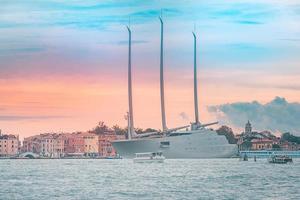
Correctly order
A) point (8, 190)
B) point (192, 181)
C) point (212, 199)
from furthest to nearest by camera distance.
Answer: point (192, 181), point (8, 190), point (212, 199)

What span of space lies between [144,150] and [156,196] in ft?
294

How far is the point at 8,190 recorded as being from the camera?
47.7 m

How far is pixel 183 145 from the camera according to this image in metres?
135

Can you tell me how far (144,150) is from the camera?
435ft

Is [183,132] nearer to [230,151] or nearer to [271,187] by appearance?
[230,151]

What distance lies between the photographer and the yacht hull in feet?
436

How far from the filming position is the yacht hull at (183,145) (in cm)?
13300

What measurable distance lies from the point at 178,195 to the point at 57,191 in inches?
278

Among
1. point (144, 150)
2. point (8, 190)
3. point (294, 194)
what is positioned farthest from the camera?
point (144, 150)

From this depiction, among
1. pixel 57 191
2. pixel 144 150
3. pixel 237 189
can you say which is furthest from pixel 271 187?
pixel 144 150

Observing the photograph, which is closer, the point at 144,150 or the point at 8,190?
the point at 8,190

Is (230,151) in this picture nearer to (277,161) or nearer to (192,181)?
(277,161)

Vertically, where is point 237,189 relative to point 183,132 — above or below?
below

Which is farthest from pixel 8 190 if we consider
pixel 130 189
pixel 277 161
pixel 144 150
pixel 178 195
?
pixel 144 150
